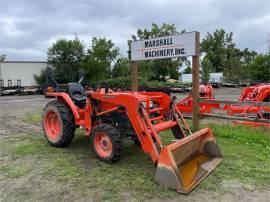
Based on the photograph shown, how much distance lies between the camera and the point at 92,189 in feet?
15.6

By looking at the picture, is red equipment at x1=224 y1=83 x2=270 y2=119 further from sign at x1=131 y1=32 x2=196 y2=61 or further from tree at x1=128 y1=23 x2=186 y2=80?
tree at x1=128 y1=23 x2=186 y2=80

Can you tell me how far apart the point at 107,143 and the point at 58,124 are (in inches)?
75.7

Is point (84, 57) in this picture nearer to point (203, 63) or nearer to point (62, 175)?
point (203, 63)

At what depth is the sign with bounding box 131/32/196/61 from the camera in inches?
322

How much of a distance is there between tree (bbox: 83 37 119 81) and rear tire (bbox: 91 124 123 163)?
32554 millimetres

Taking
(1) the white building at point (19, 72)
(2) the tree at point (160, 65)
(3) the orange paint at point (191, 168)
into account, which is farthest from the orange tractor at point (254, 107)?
(1) the white building at point (19, 72)

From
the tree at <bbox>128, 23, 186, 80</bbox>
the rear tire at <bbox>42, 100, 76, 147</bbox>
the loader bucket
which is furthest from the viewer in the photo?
the tree at <bbox>128, 23, 186, 80</bbox>

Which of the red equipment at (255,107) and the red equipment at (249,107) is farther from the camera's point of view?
the red equipment at (255,107)

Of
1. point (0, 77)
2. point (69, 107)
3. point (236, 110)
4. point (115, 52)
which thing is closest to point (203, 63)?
point (115, 52)

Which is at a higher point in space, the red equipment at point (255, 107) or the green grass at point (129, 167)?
the red equipment at point (255, 107)

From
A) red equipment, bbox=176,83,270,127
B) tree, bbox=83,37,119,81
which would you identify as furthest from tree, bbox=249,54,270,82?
red equipment, bbox=176,83,270,127

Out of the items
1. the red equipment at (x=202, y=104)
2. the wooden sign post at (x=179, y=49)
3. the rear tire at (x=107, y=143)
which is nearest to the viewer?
the rear tire at (x=107, y=143)

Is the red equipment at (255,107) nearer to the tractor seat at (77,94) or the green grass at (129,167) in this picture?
the green grass at (129,167)

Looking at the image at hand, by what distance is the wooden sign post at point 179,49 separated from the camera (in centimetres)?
812
